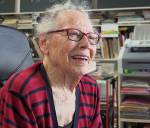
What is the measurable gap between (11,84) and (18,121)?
0.13 metres

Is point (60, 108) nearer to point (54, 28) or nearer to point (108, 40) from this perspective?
point (54, 28)

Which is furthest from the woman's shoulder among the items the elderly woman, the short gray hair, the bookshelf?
the bookshelf

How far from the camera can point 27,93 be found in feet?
3.05

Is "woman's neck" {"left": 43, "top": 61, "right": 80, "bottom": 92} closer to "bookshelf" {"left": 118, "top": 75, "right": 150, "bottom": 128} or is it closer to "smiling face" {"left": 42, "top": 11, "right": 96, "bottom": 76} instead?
"smiling face" {"left": 42, "top": 11, "right": 96, "bottom": 76}

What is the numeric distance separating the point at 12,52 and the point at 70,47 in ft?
1.15

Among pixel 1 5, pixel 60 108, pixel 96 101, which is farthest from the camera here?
pixel 1 5

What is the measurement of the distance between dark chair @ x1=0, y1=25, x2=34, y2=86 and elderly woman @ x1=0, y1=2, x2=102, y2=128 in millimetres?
192

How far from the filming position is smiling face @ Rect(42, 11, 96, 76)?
0.98 metres

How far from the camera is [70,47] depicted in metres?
0.98

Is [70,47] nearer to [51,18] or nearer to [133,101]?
[51,18]

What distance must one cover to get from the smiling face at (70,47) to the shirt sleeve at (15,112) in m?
0.20

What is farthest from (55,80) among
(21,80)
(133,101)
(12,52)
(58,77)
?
(133,101)

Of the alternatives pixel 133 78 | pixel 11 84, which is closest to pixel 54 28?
pixel 11 84

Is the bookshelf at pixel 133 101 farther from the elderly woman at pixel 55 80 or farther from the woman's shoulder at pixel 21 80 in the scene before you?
the woman's shoulder at pixel 21 80
